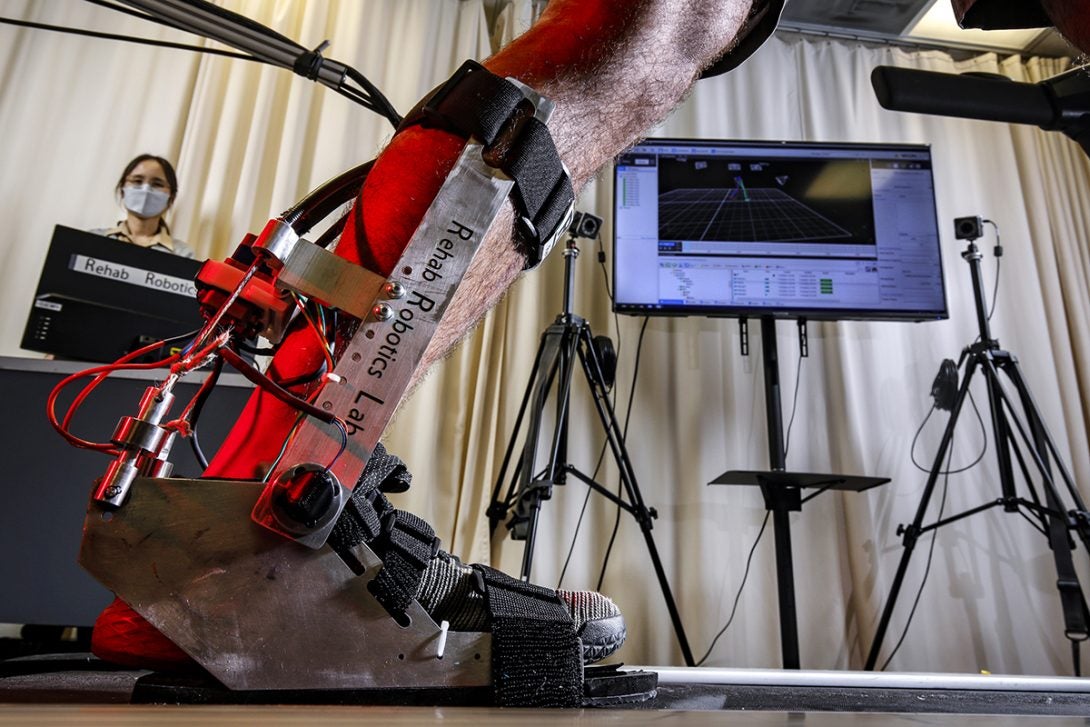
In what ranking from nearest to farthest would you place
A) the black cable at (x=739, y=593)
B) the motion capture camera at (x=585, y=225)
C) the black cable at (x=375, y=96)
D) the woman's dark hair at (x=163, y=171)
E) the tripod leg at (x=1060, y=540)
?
1. the black cable at (x=375, y=96)
2. the tripod leg at (x=1060, y=540)
3. the motion capture camera at (x=585, y=225)
4. the black cable at (x=739, y=593)
5. the woman's dark hair at (x=163, y=171)

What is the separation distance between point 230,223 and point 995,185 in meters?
2.90

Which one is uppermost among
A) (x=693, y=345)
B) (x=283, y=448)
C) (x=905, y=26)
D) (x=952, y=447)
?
(x=905, y=26)

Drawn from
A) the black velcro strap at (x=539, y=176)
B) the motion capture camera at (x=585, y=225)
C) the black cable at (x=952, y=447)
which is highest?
the motion capture camera at (x=585, y=225)

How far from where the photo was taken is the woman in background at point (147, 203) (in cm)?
221

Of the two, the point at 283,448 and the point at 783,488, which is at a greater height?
the point at 783,488

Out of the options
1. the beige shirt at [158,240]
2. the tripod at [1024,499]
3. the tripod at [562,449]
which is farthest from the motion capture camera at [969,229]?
the beige shirt at [158,240]

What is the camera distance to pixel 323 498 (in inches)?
16.0

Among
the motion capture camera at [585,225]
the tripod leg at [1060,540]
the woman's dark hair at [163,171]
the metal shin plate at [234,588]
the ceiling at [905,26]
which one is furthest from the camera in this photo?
the ceiling at [905,26]

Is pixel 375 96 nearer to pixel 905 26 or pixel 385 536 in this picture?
pixel 385 536

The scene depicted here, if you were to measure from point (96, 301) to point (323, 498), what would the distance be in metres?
1.48

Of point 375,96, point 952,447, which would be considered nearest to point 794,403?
point 952,447

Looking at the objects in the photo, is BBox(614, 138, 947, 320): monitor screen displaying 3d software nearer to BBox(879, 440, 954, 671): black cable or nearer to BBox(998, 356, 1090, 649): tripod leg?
BBox(998, 356, 1090, 649): tripod leg

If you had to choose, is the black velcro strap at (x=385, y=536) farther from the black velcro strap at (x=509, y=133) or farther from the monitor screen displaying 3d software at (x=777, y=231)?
the monitor screen displaying 3d software at (x=777, y=231)

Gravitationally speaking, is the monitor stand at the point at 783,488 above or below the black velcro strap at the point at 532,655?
above
